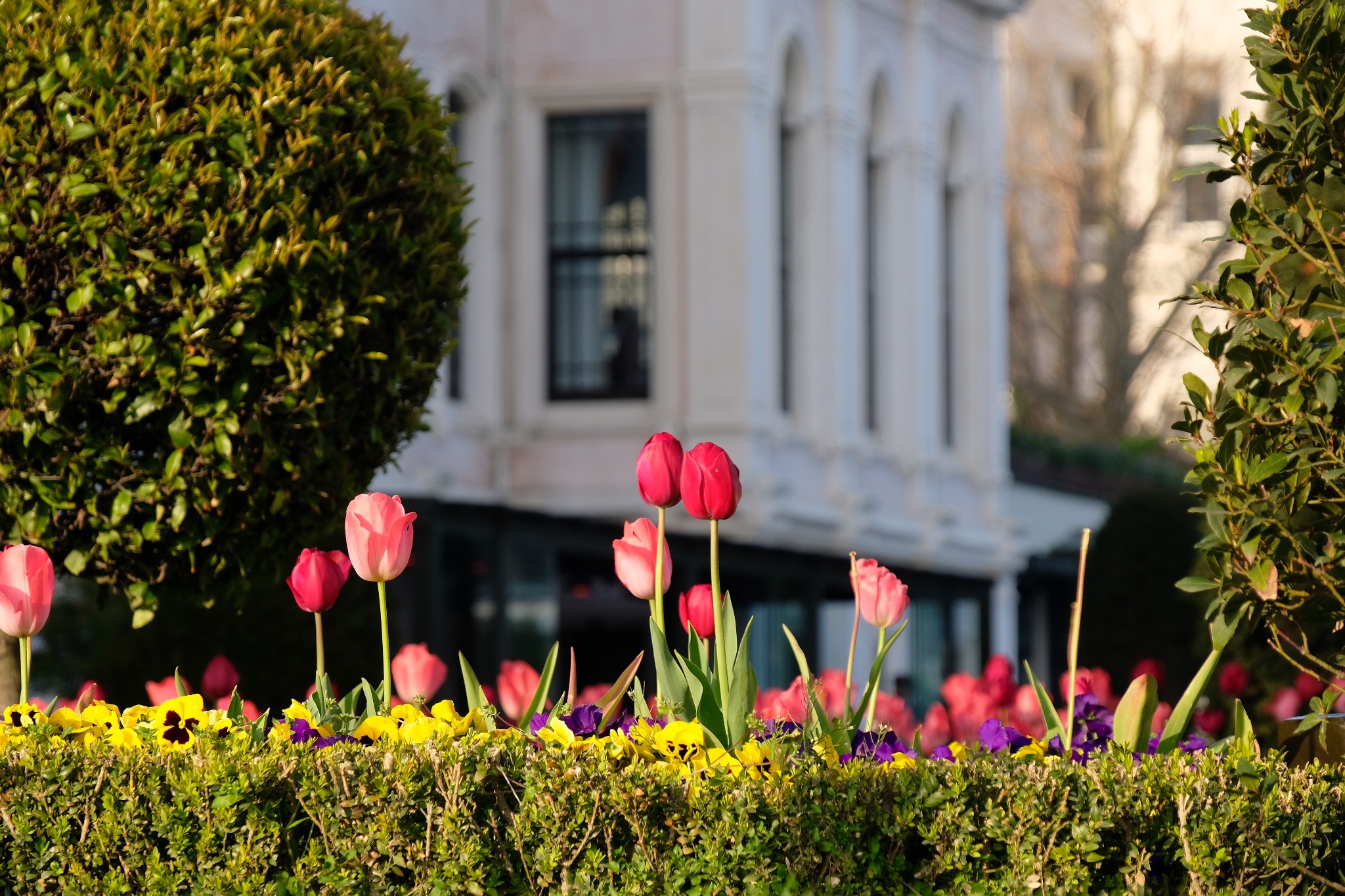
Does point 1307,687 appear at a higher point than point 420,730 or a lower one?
lower

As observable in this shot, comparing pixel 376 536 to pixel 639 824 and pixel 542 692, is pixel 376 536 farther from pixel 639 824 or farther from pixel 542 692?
pixel 639 824

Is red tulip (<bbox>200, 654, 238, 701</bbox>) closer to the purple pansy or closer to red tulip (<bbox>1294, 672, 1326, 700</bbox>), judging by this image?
Answer: the purple pansy

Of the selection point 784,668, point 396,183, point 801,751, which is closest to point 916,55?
point 784,668

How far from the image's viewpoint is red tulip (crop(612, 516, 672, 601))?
15.6ft

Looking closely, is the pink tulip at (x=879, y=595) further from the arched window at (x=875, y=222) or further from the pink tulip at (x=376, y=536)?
the arched window at (x=875, y=222)

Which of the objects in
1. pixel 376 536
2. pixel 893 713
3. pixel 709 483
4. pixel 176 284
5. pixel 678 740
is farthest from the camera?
pixel 893 713

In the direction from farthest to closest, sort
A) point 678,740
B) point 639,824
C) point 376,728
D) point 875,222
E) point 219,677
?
1. point 875,222
2. point 219,677
3. point 376,728
4. point 678,740
5. point 639,824

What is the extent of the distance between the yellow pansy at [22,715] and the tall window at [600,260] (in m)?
12.5

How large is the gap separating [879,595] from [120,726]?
186 centimetres

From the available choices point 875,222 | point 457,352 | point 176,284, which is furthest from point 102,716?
point 875,222

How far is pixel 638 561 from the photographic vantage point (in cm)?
477

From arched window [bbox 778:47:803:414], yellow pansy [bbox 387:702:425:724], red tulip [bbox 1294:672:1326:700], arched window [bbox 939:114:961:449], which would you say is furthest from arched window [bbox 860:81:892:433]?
yellow pansy [bbox 387:702:425:724]

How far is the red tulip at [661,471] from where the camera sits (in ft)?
15.2

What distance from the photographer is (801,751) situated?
4.14 metres
